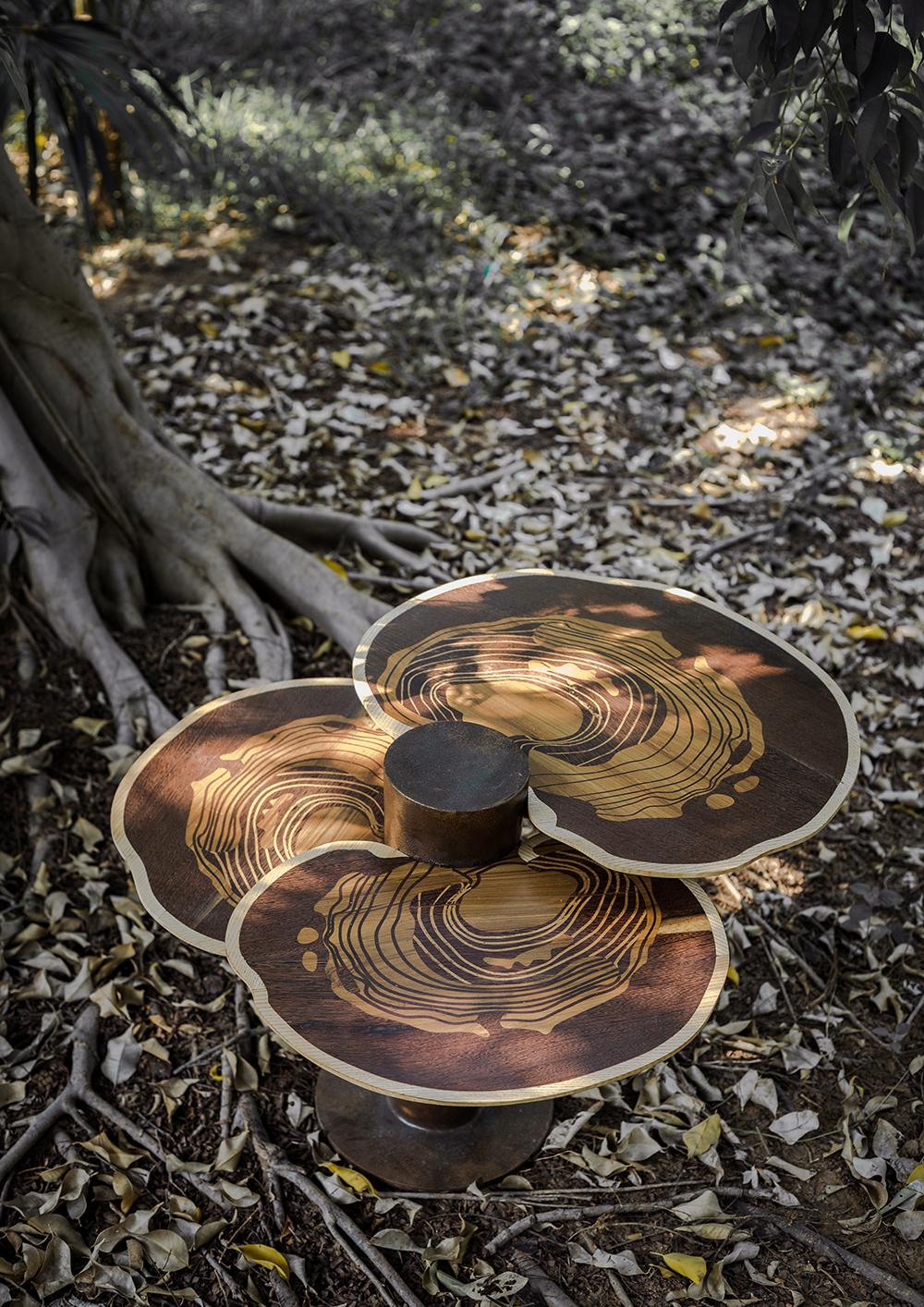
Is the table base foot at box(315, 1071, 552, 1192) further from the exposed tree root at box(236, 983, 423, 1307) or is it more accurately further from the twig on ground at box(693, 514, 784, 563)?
the twig on ground at box(693, 514, 784, 563)

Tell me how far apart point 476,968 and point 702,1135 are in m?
0.89

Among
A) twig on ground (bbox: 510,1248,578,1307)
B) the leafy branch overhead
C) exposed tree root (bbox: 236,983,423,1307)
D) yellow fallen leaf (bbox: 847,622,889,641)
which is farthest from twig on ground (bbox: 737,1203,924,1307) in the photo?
yellow fallen leaf (bbox: 847,622,889,641)

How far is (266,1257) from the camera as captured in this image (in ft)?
6.94

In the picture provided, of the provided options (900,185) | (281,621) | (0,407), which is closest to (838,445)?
(281,621)

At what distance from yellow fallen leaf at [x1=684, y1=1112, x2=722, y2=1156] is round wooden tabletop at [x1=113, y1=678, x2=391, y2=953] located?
963mm

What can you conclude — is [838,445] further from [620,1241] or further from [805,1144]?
[620,1241]

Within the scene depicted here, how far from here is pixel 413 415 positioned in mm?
4715

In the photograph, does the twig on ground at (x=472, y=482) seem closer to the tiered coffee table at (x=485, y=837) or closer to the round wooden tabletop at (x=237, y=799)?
the tiered coffee table at (x=485, y=837)

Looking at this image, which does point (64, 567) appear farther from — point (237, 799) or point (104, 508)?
point (237, 799)

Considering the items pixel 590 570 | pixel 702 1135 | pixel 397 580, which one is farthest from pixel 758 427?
pixel 702 1135

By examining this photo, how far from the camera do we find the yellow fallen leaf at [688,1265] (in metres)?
2.09

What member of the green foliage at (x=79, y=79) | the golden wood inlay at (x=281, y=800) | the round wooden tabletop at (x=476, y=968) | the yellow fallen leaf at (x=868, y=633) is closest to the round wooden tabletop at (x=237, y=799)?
the golden wood inlay at (x=281, y=800)

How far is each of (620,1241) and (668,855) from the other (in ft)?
2.82

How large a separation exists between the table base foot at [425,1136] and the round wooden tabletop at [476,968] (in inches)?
24.2
